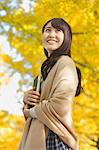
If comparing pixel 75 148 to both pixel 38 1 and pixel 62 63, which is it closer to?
pixel 62 63

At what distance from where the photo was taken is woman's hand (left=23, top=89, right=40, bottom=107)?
2299 mm

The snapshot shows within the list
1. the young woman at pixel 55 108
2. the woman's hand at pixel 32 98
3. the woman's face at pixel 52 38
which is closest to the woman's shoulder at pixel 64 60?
the young woman at pixel 55 108

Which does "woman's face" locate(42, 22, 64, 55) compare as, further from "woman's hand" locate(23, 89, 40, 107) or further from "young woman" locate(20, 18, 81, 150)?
"woman's hand" locate(23, 89, 40, 107)

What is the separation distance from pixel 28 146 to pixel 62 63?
0.54 meters

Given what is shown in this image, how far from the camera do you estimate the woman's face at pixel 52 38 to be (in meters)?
2.43

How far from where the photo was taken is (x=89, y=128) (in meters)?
6.48

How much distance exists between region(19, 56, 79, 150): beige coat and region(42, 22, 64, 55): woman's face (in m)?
0.24

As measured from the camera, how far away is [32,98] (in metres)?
2.31

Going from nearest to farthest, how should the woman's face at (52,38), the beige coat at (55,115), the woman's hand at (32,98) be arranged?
the beige coat at (55,115), the woman's hand at (32,98), the woman's face at (52,38)

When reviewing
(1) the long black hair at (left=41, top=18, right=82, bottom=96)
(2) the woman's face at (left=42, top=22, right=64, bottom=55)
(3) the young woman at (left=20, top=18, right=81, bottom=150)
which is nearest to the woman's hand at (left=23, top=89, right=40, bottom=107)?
(3) the young woman at (left=20, top=18, right=81, bottom=150)

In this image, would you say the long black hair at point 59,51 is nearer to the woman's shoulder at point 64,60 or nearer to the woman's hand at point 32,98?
the woman's shoulder at point 64,60

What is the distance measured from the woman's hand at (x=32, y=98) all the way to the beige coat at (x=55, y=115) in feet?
0.17

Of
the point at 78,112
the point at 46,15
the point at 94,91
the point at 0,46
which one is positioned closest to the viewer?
the point at 46,15

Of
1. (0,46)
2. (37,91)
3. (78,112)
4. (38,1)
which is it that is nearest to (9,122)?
(0,46)
